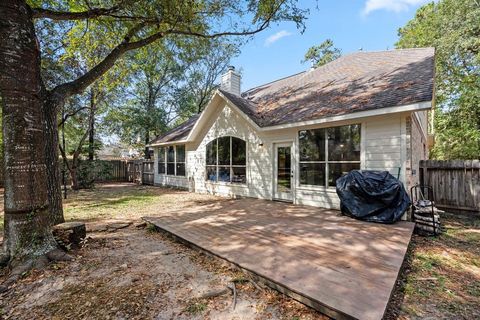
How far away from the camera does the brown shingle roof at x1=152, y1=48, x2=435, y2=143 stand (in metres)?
5.45

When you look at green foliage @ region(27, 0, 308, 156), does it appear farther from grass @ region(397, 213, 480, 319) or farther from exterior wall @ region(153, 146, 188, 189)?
grass @ region(397, 213, 480, 319)

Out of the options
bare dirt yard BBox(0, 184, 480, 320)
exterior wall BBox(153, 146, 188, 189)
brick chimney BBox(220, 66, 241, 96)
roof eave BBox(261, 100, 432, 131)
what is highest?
brick chimney BBox(220, 66, 241, 96)

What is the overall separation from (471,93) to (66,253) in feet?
61.1

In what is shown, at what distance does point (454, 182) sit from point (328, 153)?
3.80 metres

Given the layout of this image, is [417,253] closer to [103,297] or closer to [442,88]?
[103,297]

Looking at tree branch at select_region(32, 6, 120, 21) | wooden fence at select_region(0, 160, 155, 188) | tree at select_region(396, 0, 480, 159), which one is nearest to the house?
wooden fence at select_region(0, 160, 155, 188)

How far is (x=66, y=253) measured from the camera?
3.54 meters

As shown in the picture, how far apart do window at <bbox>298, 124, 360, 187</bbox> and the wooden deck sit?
0.98m

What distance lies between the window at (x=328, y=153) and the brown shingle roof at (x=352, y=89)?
1.89ft

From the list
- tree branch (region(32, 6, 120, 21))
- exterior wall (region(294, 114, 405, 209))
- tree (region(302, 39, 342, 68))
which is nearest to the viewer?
tree branch (region(32, 6, 120, 21))

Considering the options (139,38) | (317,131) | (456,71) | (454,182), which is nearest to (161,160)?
(139,38)

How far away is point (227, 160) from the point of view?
9.33 meters

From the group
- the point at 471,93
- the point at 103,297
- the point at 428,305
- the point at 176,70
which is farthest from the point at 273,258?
the point at 176,70

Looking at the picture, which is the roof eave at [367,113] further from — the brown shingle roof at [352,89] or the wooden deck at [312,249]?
the wooden deck at [312,249]
